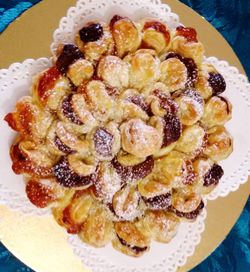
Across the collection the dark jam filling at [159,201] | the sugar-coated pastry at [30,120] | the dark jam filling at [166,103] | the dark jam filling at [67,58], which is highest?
the dark jam filling at [67,58]

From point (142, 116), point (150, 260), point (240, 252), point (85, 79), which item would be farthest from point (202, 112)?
point (240, 252)

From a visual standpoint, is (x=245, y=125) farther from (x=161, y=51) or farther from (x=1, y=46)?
(x=1, y=46)

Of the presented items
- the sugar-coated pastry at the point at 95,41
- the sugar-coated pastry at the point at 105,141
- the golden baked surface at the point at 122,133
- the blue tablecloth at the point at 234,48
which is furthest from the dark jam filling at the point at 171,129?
the blue tablecloth at the point at 234,48

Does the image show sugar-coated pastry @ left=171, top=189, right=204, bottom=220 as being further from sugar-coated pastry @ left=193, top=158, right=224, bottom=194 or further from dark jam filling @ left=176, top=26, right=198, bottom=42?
dark jam filling @ left=176, top=26, right=198, bottom=42

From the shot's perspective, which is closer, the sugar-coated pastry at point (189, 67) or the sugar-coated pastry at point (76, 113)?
the sugar-coated pastry at point (76, 113)

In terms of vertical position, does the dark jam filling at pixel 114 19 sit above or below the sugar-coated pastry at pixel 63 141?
above

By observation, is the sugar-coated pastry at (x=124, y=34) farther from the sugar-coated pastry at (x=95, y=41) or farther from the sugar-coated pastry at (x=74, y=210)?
the sugar-coated pastry at (x=74, y=210)

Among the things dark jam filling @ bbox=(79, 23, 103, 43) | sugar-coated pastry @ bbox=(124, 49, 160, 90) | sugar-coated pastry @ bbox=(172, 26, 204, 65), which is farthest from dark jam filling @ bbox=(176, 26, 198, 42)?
dark jam filling @ bbox=(79, 23, 103, 43)
